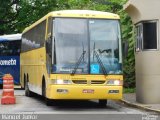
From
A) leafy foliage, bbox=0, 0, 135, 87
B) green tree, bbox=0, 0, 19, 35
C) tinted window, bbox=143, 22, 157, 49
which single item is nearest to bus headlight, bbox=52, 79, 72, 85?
tinted window, bbox=143, 22, 157, 49

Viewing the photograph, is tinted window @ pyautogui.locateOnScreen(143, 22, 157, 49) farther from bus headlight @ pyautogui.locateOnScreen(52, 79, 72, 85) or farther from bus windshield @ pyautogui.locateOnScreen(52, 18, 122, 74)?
bus headlight @ pyautogui.locateOnScreen(52, 79, 72, 85)

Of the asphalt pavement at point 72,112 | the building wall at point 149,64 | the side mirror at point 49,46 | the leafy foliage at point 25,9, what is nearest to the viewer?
the asphalt pavement at point 72,112

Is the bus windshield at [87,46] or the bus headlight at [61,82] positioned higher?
the bus windshield at [87,46]

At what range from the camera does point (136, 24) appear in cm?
2133

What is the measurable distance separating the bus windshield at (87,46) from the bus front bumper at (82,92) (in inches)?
21.2

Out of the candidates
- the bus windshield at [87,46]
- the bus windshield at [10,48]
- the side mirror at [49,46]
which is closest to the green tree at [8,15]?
the bus windshield at [10,48]

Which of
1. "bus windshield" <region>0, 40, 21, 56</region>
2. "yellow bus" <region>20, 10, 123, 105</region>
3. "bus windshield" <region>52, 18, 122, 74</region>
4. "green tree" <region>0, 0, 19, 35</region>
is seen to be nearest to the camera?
"yellow bus" <region>20, 10, 123, 105</region>

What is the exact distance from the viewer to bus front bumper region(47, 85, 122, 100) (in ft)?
58.1

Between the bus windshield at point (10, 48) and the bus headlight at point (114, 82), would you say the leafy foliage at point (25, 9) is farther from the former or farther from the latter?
the bus headlight at point (114, 82)

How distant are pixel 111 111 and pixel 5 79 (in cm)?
466

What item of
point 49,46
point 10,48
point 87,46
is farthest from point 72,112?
point 10,48

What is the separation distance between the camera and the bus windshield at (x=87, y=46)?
58.9 feet

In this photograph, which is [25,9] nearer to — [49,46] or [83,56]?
[49,46]

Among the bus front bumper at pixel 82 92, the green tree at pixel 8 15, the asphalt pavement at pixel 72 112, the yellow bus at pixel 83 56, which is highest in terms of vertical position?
the green tree at pixel 8 15
